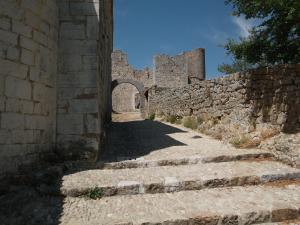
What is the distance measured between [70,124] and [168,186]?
2368mm

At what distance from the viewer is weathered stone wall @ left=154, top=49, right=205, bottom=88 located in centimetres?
2905

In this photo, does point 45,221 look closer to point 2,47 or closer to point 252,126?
point 2,47

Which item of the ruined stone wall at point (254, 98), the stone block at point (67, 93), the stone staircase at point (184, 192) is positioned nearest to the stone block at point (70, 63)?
the stone block at point (67, 93)

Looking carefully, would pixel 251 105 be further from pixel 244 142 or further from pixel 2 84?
pixel 2 84

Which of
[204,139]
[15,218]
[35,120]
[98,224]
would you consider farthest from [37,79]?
[204,139]

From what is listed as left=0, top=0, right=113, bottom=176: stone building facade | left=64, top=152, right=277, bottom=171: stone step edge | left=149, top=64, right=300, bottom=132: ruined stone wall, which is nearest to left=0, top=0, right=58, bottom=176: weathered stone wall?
left=0, top=0, right=113, bottom=176: stone building facade

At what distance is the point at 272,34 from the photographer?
8.02m

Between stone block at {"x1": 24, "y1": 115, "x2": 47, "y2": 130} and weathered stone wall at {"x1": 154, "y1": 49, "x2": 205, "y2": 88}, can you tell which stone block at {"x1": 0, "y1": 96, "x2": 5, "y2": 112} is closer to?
stone block at {"x1": 24, "y1": 115, "x2": 47, "y2": 130}

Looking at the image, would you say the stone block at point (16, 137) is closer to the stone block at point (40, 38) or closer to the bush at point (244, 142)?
the stone block at point (40, 38)

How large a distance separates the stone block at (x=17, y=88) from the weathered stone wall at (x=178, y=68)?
23.9 meters

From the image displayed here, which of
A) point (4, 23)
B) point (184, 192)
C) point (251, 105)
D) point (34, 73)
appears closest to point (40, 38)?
point (34, 73)

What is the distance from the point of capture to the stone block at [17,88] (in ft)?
15.8

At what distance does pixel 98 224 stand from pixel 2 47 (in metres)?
2.94

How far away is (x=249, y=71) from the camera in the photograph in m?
8.27
